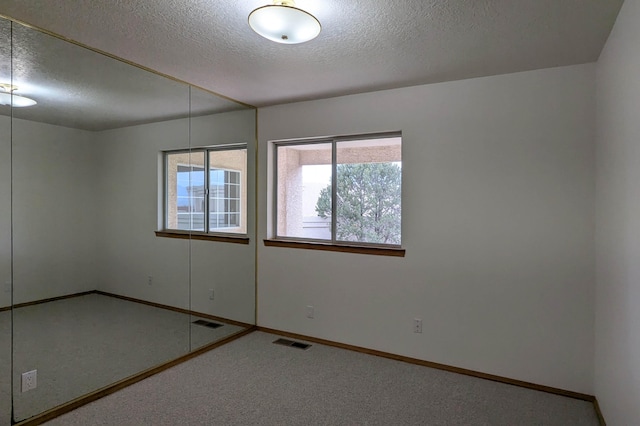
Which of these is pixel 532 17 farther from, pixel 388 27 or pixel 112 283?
pixel 112 283

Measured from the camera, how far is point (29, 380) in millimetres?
2359

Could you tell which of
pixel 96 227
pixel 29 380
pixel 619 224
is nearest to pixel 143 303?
pixel 96 227

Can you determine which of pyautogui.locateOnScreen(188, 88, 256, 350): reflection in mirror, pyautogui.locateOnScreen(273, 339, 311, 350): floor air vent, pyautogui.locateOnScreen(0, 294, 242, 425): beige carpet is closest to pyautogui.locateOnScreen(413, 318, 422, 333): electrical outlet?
pyautogui.locateOnScreen(273, 339, 311, 350): floor air vent

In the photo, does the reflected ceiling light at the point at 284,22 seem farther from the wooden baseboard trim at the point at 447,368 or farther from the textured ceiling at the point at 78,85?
the wooden baseboard trim at the point at 447,368

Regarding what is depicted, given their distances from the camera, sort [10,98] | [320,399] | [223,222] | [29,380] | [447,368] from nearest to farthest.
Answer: [10,98] → [29,380] → [320,399] → [447,368] → [223,222]

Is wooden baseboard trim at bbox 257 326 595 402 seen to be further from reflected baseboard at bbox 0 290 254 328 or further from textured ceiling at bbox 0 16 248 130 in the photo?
textured ceiling at bbox 0 16 248 130

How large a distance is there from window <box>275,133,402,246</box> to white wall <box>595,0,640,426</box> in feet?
5.08

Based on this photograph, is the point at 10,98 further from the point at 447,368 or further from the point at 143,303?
the point at 447,368

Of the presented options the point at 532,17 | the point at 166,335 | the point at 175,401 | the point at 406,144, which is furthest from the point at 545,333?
the point at 166,335

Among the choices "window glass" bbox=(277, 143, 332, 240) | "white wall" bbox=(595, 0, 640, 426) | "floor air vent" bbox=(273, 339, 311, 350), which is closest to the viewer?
"white wall" bbox=(595, 0, 640, 426)

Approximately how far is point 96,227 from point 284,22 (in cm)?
196

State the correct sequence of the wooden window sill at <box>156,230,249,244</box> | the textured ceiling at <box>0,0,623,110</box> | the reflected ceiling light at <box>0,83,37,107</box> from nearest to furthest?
the textured ceiling at <box>0,0,623,110</box> → the reflected ceiling light at <box>0,83,37,107</box> → the wooden window sill at <box>156,230,249,244</box>

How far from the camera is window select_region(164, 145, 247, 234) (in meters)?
3.34

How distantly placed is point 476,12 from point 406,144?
1435 millimetres
